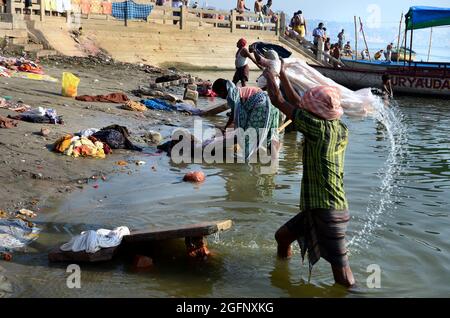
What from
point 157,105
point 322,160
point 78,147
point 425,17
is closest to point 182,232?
point 322,160

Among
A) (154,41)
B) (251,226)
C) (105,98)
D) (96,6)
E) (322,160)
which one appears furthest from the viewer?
(96,6)

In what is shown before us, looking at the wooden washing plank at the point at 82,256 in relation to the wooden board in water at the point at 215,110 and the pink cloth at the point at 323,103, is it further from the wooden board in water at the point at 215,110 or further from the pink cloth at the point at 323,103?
the wooden board in water at the point at 215,110

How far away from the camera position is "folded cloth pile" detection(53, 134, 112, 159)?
25.7ft

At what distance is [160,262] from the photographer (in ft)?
15.9

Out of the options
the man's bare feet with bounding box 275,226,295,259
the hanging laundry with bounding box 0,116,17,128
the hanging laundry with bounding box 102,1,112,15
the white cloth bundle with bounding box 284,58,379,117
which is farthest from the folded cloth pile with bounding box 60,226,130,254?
the hanging laundry with bounding box 102,1,112,15

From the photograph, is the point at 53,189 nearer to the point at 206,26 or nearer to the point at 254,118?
the point at 254,118

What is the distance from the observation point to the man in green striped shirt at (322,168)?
158 inches

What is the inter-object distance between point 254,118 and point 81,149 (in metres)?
2.45

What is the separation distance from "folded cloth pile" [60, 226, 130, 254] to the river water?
0.17 meters

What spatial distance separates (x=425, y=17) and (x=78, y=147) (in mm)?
16779

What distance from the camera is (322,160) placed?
409 cm

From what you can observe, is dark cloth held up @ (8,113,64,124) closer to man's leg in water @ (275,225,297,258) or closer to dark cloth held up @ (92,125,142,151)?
dark cloth held up @ (92,125,142,151)

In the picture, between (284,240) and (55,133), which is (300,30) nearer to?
(55,133)
